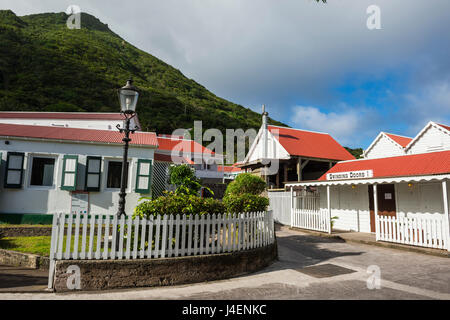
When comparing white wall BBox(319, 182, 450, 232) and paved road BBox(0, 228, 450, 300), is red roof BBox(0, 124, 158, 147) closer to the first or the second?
paved road BBox(0, 228, 450, 300)

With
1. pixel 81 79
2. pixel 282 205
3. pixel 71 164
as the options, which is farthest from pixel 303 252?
pixel 81 79

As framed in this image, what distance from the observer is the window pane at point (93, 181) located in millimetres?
10953

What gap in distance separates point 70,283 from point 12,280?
1.87 m

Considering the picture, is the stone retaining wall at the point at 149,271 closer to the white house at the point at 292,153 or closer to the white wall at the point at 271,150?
the white house at the point at 292,153

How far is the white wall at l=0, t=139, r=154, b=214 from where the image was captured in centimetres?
1045

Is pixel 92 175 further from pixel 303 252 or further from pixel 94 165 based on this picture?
pixel 303 252

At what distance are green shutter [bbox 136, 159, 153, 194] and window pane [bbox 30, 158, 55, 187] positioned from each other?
11.6ft

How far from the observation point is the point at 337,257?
8.02m

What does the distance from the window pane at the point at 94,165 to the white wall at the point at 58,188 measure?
0.22 meters

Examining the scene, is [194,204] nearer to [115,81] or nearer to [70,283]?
[70,283]

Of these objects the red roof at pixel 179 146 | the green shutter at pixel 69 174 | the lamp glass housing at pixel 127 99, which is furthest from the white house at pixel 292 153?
the lamp glass housing at pixel 127 99

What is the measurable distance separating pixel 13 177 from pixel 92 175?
2.86 metres

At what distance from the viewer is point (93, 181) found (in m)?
11.0
